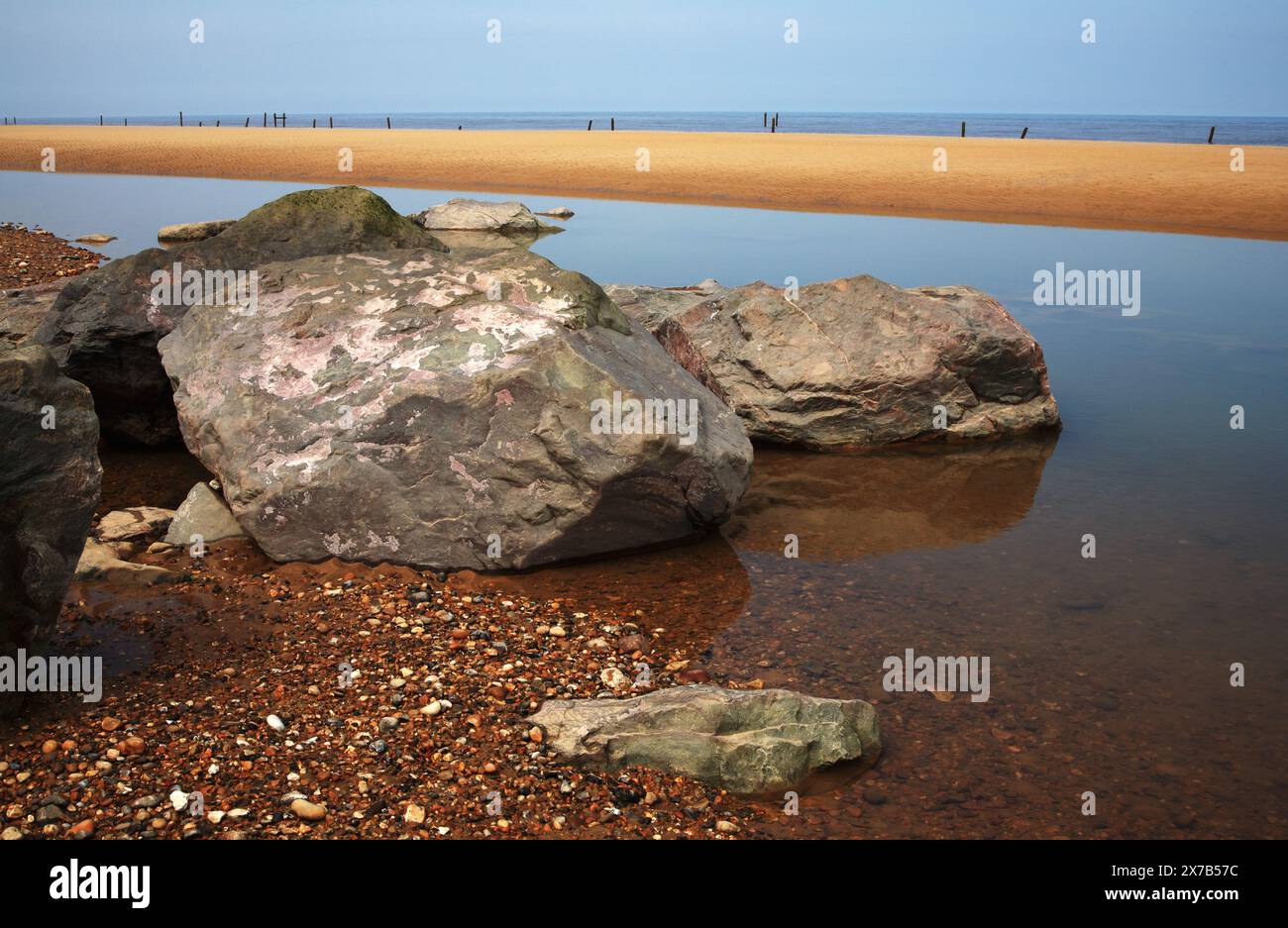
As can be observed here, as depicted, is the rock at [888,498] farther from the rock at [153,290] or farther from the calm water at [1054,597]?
the rock at [153,290]

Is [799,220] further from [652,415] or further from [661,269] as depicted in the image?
[652,415]

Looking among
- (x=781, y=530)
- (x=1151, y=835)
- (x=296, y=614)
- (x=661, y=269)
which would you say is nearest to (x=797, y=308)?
(x=781, y=530)

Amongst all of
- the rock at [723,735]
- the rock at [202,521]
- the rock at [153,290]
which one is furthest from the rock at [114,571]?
the rock at [723,735]

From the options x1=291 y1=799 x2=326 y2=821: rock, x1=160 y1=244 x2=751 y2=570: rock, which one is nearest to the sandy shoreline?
x1=160 y1=244 x2=751 y2=570: rock

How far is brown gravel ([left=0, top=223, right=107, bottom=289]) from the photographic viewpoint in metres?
17.8

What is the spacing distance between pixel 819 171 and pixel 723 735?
34292 mm

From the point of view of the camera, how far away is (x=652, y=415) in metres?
7.15

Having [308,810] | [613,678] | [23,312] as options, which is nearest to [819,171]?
[23,312]

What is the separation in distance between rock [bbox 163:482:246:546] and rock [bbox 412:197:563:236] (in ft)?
62.7

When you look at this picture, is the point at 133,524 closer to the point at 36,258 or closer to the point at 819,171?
the point at 36,258

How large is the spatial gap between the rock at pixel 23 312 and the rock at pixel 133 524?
117 inches

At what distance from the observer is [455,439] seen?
282 inches
